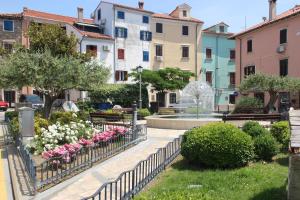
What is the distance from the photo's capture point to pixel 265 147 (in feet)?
31.0

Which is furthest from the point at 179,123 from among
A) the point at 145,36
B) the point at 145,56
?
the point at 145,36

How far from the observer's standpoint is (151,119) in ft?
66.4

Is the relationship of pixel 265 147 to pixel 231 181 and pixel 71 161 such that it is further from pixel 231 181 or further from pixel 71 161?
pixel 71 161

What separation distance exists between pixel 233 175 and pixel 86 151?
4.35 m

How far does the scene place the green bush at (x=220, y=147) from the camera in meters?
8.73

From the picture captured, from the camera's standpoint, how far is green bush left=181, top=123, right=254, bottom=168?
28.6ft

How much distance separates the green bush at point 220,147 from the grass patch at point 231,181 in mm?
242

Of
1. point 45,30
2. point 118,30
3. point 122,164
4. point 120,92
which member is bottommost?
point 122,164

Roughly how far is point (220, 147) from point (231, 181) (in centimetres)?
111

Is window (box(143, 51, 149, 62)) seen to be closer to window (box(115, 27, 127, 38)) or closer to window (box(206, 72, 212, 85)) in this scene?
window (box(115, 27, 127, 38))

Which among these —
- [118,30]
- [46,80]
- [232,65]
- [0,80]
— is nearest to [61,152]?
[46,80]

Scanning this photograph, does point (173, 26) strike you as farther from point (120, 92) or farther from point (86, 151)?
point (86, 151)

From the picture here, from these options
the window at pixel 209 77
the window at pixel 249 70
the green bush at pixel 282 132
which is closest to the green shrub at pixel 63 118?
the green bush at pixel 282 132

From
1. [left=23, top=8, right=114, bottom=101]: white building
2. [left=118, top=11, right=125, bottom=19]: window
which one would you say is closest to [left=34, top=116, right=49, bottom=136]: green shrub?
[left=23, top=8, right=114, bottom=101]: white building
